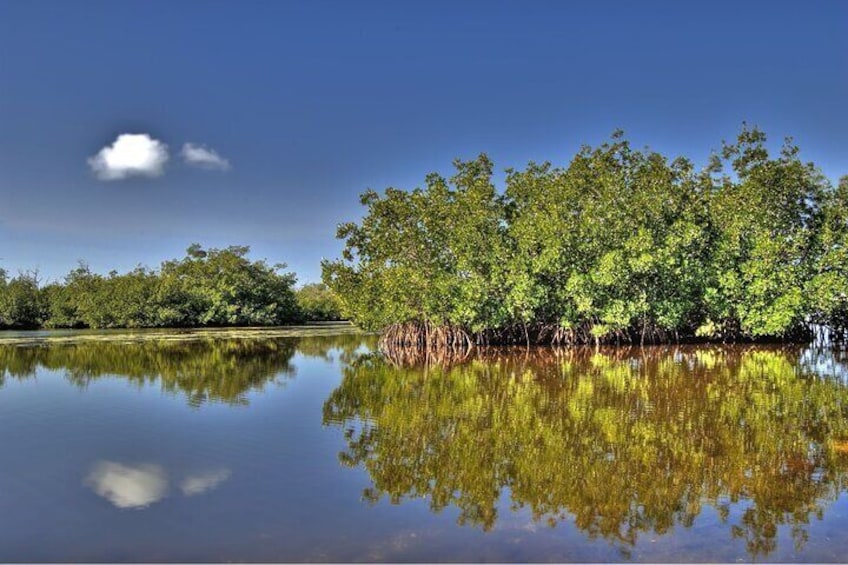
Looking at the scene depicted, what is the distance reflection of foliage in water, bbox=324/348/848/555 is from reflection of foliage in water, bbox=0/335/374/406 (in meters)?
3.58

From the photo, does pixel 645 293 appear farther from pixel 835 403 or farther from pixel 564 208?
pixel 835 403

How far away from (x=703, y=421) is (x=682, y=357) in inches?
511

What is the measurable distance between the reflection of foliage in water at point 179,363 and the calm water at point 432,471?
65cm

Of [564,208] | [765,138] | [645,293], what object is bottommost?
[645,293]

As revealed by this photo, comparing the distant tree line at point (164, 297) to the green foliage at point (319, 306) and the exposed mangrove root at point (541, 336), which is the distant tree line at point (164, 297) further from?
the exposed mangrove root at point (541, 336)

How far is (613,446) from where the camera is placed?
29.3 feet

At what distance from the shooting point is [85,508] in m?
6.79

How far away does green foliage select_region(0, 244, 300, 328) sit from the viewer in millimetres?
55531

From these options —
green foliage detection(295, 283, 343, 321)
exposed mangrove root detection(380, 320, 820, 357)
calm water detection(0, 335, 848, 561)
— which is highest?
green foliage detection(295, 283, 343, 321)

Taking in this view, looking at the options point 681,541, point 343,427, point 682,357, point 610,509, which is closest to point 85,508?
point 343,427

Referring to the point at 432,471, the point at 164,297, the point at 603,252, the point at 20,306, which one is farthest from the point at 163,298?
the point at 432,471

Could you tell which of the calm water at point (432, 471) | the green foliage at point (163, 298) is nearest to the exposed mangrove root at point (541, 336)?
the calm water at point (432, 471)

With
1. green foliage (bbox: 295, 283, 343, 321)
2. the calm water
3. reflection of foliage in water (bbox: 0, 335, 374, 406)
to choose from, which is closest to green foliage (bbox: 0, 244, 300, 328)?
green foliage (bbox: 295, 283, 343, 321)

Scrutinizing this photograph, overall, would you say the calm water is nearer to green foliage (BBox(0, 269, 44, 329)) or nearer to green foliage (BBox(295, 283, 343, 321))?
green foliage (BBox(0, 269, 44, 329))
